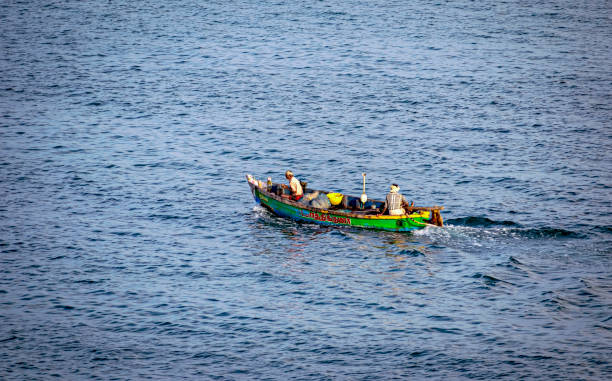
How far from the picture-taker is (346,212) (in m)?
38.5

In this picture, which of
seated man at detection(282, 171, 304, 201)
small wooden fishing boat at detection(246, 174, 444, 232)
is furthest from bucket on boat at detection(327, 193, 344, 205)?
seated man at detection(282, 171, 304, 201)

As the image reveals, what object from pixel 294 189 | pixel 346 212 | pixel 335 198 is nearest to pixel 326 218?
pixel 346 212

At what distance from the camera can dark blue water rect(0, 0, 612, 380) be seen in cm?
2994

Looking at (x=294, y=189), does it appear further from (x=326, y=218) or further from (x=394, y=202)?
(x=394, y=202)

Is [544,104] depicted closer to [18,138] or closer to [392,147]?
[392,147]

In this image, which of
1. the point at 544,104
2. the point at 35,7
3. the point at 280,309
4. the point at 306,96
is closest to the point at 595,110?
the point at 544,104

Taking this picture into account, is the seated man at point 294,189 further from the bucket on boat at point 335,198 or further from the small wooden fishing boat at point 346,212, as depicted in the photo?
the bucket on boat at point 335,198

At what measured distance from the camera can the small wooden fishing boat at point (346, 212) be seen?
3775 cm

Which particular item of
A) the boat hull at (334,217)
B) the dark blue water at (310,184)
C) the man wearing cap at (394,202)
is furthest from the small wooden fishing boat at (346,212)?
the dark blue water at (310,184)

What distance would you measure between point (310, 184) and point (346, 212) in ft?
22.9

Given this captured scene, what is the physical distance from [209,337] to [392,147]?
77.4 feet

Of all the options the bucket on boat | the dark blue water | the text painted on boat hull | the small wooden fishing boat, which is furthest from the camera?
the bucket on boat

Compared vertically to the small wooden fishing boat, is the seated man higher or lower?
higher

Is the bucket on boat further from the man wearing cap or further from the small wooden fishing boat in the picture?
the man wearing cap
